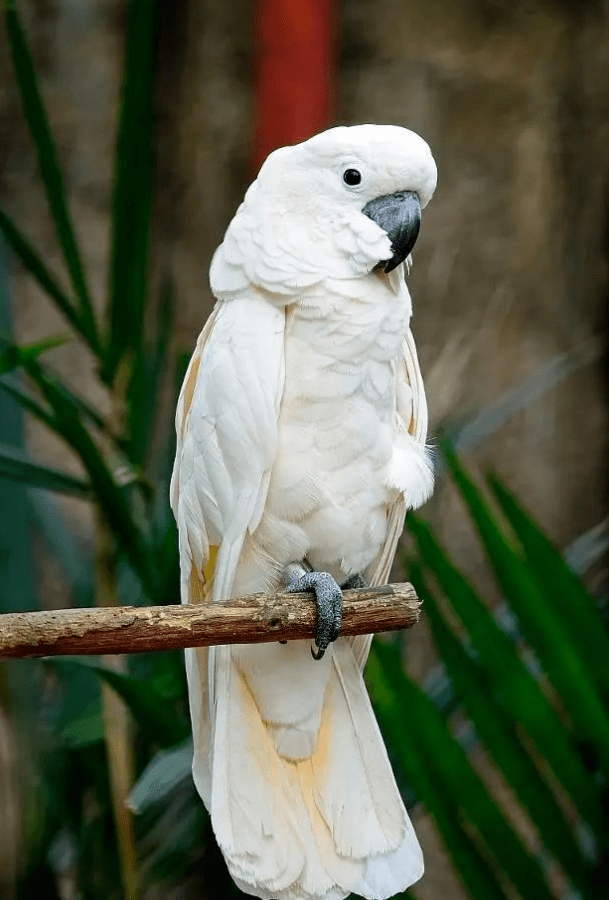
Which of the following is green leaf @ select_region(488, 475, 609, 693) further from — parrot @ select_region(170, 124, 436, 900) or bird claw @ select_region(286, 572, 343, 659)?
bird claw @ select_region(286, 572, 343, 659)

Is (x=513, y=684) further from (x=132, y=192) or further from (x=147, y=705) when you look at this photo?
(x=132, y=192)

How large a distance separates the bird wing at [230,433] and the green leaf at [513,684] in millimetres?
317

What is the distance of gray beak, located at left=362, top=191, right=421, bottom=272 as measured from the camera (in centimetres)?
143

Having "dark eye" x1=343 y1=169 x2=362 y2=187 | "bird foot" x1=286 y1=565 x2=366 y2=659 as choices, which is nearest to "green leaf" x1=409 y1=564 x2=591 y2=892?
"bird foot" x1=286 y1=565 x2=366 y2=659

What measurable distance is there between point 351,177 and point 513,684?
0.76 metres

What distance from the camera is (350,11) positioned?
9.50ft

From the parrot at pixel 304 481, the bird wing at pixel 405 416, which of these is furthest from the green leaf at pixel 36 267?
the bird wing at pixel 405 416

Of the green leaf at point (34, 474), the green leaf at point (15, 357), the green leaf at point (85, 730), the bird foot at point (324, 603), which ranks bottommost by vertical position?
the green leaf at point (85, 730)

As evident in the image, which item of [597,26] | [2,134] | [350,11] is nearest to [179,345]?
[2,134]

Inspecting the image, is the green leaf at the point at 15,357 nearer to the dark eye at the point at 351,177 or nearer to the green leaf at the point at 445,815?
the dark eye at the point at 351,177

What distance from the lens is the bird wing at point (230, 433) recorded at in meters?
1.47

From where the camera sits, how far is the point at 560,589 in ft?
5.66

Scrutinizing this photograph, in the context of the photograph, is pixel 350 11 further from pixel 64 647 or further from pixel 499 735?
pixel 64 647

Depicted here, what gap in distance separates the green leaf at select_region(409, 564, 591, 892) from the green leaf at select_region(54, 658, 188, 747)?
1.39 feet
